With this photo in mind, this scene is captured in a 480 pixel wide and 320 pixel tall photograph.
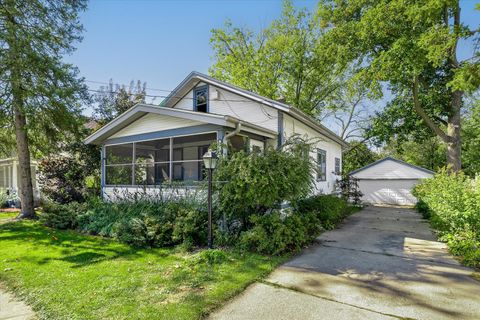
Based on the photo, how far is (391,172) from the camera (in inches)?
748

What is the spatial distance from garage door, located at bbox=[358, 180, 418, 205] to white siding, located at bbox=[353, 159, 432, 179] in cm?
36

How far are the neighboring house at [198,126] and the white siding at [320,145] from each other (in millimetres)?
40

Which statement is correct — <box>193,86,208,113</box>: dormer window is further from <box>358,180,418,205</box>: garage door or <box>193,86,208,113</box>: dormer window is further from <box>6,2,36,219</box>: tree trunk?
<box>358,180,418,205</box>: garage door

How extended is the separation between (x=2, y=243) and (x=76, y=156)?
6714mm

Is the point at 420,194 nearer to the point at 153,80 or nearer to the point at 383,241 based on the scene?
the point at 383,241

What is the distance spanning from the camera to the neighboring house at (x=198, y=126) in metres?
8.23

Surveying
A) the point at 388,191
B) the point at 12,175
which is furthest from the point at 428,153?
the point at 12,175

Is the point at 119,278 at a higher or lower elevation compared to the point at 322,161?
lower

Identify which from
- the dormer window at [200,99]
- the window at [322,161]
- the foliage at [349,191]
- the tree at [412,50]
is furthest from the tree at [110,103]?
the foliage at [349,191]

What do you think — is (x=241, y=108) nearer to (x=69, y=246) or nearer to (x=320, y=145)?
(x=320, y=145)

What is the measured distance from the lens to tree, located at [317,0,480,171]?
12148mm

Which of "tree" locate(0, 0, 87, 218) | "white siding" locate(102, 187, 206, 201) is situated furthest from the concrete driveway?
"tree" locate(0, 0, 87, 218)

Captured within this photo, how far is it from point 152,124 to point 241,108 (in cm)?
348

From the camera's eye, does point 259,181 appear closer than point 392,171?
Yes
